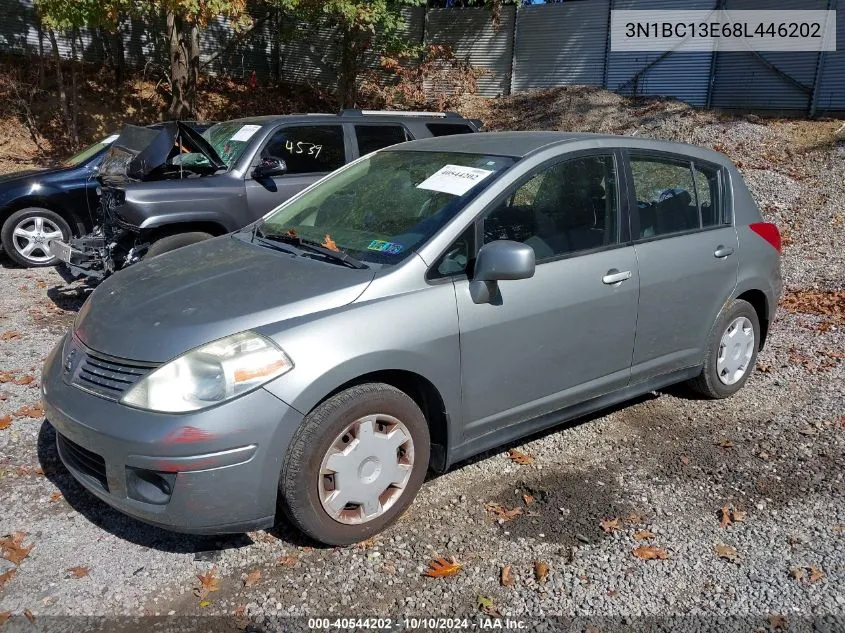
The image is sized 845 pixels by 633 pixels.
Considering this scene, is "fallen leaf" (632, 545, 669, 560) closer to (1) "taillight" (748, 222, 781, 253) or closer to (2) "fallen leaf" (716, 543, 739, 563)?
(2) "fallen leaf" (716, 543, 739, 563)

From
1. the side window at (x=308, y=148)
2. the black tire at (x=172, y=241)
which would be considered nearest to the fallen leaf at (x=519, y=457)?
the black tire at (x=172, y=241)

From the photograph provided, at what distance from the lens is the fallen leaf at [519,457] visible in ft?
13.9

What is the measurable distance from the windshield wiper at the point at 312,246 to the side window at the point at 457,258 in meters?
0.36

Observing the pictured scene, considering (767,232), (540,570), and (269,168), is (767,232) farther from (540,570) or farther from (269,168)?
(269,168)

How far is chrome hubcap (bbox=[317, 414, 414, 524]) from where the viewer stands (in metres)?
3.20

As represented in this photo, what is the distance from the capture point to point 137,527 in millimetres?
3486

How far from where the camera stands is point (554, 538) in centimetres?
349

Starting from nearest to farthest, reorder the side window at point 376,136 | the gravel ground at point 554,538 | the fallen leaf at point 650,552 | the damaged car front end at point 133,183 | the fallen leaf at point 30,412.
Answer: the gravel ground at point 554,538 → the fallen leaf at point 650,552 → the fallen leaf at point 30,412 → the damaged car front end at point 133,183 → the side window at point 376,136

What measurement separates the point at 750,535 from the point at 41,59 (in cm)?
1949

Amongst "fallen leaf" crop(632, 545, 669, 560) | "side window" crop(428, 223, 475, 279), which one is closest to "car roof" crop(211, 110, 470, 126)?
"side window" crop(428, 223, 475, 279)

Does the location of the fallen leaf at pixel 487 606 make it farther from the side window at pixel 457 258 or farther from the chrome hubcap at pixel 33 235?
the chrome hubcap at pixel 33 235

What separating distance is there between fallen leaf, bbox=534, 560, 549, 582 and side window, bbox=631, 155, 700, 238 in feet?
6.87

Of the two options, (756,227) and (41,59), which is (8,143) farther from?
(756,227)

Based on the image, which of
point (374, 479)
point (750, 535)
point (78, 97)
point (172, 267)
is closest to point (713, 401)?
point (750, 535)
